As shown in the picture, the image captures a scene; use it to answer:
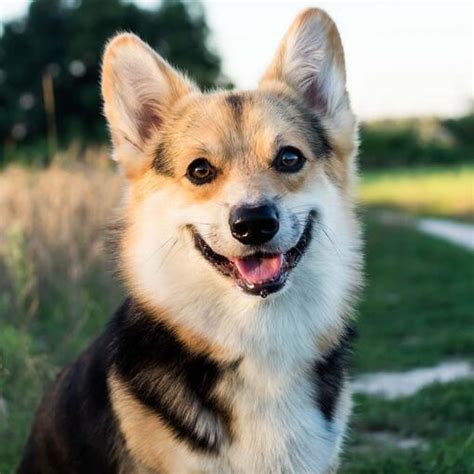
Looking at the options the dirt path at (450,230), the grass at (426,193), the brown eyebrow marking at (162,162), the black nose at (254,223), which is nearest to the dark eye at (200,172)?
the brown eyebrow marking at (162,162)

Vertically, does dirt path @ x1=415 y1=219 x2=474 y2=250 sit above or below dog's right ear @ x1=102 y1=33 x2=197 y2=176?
below

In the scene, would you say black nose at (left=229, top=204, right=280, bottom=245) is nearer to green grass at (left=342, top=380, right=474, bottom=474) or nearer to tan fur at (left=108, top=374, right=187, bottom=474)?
tan fur at (left=108, top=374, right=187, bottom=474)

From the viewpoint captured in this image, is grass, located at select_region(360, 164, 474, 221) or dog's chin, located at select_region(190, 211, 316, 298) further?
grass, located at select_region(360, 164, 474, 221)

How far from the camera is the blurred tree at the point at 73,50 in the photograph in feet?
134

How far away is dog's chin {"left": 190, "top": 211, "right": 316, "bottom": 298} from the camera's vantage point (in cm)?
358

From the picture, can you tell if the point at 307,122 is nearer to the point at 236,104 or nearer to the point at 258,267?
the point at 236,104

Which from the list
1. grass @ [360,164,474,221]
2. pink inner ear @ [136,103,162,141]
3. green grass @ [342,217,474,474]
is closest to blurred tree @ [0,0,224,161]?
grass @ [360,164,474,221]

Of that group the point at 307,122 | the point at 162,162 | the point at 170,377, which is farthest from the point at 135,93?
the point at 170,377

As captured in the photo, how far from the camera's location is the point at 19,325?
6547 millimetres

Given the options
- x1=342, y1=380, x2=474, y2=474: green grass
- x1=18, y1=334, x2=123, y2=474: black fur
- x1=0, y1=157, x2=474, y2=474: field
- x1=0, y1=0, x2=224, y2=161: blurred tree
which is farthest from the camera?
x1=0, y1=0, x2=224, y2=161: blurred tree

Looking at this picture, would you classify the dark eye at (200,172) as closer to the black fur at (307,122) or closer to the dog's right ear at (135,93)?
the dog's right ear at (135,93)

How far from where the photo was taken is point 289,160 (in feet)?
12.8

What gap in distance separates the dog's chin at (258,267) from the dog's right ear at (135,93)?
0.73 meters

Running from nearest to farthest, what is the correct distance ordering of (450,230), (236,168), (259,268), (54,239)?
(259,268) < (236,168) < (54,239) < (450,230)
